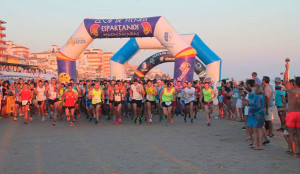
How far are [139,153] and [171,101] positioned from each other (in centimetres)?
561

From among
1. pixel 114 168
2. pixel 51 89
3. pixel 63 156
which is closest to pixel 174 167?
pixel 114 168

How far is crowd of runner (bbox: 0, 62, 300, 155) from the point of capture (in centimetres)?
730

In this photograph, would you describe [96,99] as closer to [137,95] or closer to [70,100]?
[70,100]

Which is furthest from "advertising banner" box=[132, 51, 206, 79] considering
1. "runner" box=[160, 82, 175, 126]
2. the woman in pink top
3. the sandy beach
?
the sandy beach

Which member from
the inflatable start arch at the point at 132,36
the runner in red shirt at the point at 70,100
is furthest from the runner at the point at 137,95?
the inflatable start arch at the point at 132,36

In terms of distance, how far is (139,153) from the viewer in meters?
6.86

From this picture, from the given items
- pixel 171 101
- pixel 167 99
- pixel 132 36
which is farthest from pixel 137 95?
pixel 132 36

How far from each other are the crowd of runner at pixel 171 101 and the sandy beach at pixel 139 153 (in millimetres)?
607

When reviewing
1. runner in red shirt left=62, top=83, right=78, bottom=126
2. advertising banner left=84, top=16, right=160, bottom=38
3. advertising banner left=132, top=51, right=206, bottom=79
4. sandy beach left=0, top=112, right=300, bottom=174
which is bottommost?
sandy beach left=0, top=112, right=300, bottom=174

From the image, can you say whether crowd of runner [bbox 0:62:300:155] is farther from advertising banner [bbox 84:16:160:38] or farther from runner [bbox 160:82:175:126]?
advertising banner [bbox 84:16:160:38]

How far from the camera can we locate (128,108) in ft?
48.7

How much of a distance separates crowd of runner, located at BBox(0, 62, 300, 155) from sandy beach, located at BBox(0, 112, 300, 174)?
607 millimetres

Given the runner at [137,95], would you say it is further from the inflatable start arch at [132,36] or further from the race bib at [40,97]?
the inflatable start arch at [132,36]

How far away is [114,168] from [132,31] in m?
14.2
